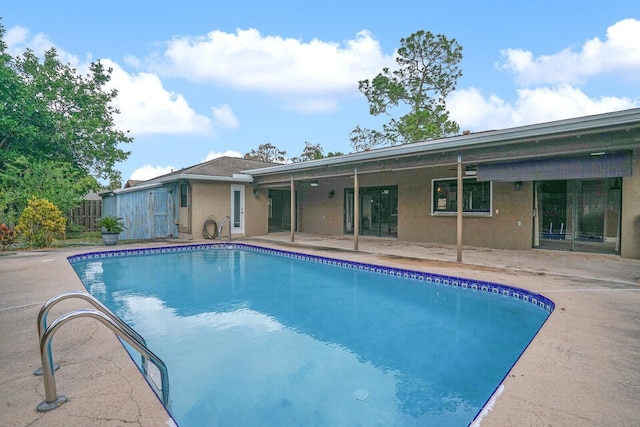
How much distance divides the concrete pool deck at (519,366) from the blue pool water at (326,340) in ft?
1.67

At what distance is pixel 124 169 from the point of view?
1767cm

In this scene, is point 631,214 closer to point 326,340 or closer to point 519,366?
point 519,366

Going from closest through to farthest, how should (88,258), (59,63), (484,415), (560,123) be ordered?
1. (484,415)
2. (560,123)
3. (88,258)
4. (59,63)

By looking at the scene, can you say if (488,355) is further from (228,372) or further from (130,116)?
(130,116)

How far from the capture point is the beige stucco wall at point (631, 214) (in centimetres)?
763

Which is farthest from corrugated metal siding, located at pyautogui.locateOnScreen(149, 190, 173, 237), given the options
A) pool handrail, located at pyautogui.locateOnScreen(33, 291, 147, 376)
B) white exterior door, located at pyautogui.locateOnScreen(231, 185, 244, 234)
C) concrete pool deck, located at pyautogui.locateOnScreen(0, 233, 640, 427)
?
pool handrail, located at pyautogui.locateOnScreen(33, 291, 147, 376)

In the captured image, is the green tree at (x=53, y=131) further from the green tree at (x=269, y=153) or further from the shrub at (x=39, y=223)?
the green tree at (x=269, y=153)

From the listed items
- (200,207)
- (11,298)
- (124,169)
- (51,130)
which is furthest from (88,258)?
(124,169)

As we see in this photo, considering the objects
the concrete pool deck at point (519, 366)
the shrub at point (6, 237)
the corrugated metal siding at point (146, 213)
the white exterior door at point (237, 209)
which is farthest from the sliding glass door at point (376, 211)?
the shrub at point (6, 237)

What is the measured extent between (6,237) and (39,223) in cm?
82

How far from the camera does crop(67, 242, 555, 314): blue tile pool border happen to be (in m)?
5.30

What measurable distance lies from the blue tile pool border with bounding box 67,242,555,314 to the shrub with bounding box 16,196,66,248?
196cm

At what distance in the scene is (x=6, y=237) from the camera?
9828 mm

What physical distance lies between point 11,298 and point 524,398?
6187 mm
